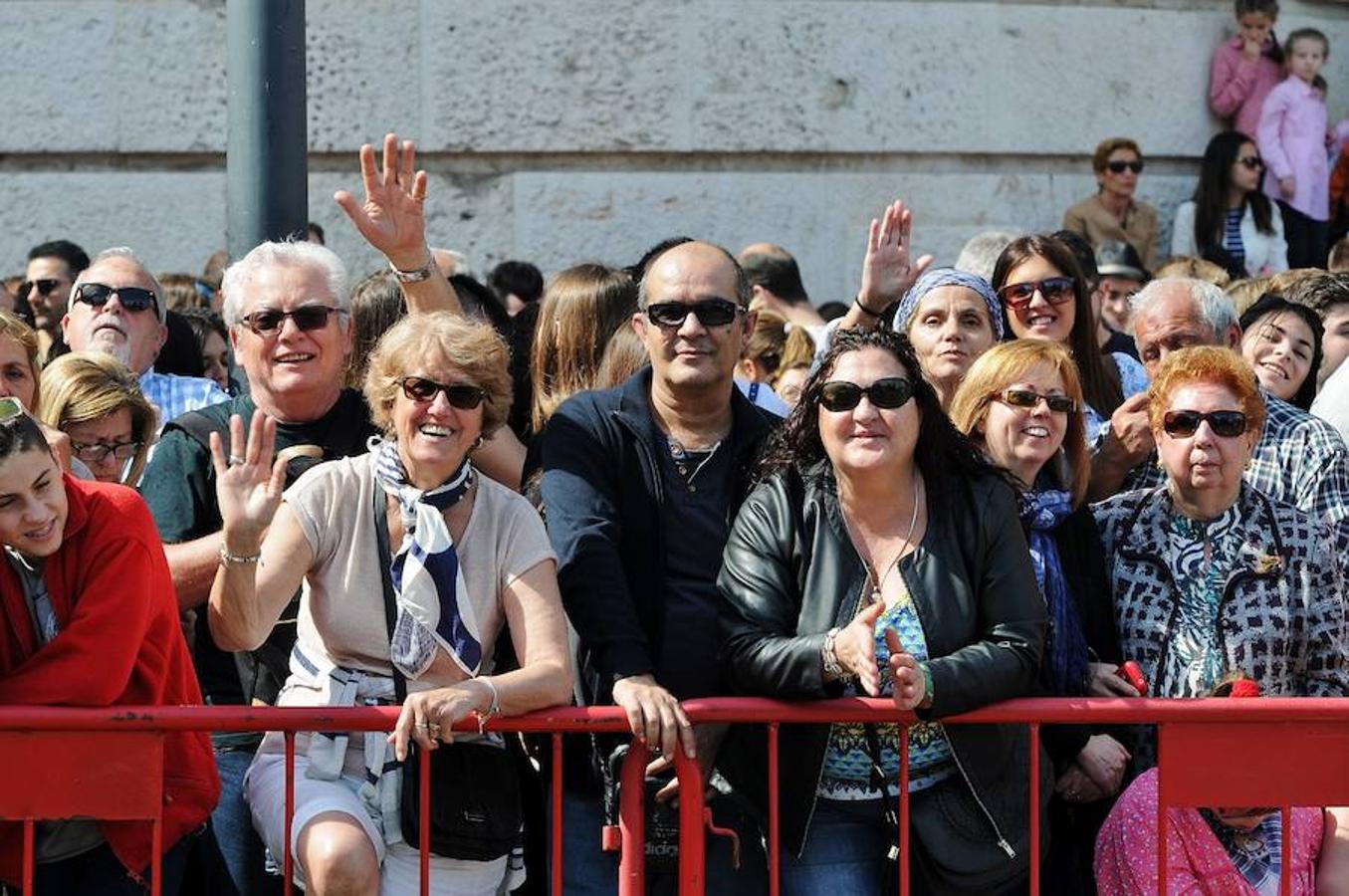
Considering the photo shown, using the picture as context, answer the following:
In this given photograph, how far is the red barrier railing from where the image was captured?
410 centimetres

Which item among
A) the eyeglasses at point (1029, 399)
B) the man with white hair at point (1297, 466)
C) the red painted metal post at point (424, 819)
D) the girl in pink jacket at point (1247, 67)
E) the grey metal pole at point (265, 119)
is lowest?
the red painted metal post at point (424, 819)

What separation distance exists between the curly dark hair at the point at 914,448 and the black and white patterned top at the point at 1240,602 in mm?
565

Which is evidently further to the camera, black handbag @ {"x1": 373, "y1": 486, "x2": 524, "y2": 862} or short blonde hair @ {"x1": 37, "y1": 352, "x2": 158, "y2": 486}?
short blonde hair @ {"x1": 37, "y1": 352, "x2": 158, "y2": 486}

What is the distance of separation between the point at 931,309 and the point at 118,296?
7.34 ft

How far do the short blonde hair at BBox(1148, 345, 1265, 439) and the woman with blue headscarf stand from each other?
58cm

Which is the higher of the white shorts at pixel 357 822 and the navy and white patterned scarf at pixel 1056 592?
the navy and white patterned scarf at pixel 1056 592

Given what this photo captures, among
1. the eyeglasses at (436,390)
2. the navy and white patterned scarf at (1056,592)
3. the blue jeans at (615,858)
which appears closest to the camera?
the eyeglasses at (436,390)

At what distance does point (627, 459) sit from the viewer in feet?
15.2

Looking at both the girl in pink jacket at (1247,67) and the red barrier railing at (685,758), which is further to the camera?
the girl in pink jacket at (1247,67)

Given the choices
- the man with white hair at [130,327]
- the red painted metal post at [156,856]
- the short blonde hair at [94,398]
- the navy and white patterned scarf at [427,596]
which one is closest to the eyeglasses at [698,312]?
the navy and white patterned scarf at [427,596]

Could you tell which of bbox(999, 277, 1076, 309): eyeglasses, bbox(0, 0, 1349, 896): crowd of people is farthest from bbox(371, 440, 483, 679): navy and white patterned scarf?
bbox(999, 277, 1076, 309): eyeglasses

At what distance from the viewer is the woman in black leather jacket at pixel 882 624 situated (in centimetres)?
424

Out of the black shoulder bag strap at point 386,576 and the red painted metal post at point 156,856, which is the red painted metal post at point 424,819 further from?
the red painted metal post at point 156,856

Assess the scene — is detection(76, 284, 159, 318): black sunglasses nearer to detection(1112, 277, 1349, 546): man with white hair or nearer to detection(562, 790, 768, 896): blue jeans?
detection(562, 790, 768, 896): blue jeans
